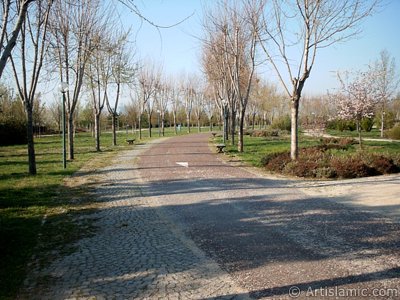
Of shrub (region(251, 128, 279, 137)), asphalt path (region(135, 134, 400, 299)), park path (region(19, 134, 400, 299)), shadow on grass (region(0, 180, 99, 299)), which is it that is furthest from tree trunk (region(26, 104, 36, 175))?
shrub (region(251, 128, 279, 137))

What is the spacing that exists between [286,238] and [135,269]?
Answer: 239 cm

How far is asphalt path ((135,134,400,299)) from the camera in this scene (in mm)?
3979

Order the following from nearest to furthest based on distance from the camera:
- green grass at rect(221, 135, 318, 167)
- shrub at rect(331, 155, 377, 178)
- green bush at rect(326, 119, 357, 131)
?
shrub at rect(331, 155, 377, 178) < green grass at rect(221, 135, 318, 167) < green bush at rect(326, 119, 357, 131)

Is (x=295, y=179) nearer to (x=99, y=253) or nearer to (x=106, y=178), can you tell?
(x=106, y=178)

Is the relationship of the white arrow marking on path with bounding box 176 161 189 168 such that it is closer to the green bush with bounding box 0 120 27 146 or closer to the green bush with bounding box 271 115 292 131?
the green bush with bounding box 0 120 27 146

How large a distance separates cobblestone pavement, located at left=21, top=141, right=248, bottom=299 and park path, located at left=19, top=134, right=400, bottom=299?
12 millimetres

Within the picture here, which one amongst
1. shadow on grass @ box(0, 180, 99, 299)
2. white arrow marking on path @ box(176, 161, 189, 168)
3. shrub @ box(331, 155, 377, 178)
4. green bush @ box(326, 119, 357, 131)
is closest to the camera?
shadow on grass @ box(0, 180, 99, 299)

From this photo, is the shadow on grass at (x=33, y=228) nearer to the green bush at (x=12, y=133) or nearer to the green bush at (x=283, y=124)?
the green bush at (x=12, y=133)

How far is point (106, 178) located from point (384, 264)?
9453mm

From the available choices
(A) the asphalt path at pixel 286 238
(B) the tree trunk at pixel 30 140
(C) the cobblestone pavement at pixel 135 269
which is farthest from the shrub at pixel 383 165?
(B) the tree trunk at pixel 30 140

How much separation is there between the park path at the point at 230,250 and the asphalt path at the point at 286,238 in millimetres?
14

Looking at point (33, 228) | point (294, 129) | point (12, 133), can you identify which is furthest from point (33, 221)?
point (12, 133)

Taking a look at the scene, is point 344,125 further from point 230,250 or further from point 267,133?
point 230,250

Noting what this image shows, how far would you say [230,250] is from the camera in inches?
201
